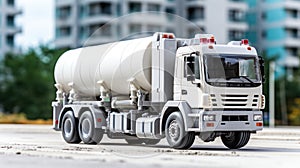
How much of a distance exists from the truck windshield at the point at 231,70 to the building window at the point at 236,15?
7876cm

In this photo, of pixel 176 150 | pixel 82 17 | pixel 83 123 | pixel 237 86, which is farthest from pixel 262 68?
pixel 82 17

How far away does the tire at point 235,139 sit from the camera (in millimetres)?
22438

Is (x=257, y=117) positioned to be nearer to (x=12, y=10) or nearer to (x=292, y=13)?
(x=292, y=13)

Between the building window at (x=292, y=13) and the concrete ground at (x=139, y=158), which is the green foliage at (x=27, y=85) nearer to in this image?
the building window at (x=292, y=13)

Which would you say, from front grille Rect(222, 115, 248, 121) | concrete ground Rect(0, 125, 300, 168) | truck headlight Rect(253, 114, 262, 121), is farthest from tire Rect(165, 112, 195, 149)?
truck headlight Rect(253, 114, 262, 121)

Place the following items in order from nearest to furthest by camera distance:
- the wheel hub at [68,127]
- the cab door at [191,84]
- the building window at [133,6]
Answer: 1. the cab door at [191,84]
2. the wheel hub at [68,127]
3. the building window at [133,6]

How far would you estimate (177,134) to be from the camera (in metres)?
21.4

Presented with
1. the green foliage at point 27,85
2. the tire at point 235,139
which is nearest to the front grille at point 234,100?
the tire at point 235,139

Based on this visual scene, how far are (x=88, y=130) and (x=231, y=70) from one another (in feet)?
19.6

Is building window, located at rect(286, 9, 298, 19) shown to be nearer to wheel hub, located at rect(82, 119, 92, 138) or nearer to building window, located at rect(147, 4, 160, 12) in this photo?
building window, located at rect(147, 4, 160, 12)

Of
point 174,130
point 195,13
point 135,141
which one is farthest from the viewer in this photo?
point 195,13

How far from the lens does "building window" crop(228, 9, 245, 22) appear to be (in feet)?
328

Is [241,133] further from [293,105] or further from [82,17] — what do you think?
[82,17]

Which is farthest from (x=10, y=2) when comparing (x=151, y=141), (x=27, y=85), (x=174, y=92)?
(x=174, y=92)
